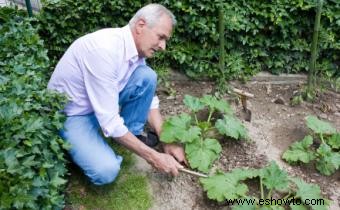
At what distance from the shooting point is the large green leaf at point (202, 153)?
317 cm

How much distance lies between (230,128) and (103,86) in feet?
3.93

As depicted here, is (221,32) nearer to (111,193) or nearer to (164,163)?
(164,163)

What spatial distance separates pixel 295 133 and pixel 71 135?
197 centimetres

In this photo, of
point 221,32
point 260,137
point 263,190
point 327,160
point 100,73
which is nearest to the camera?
point 100,73

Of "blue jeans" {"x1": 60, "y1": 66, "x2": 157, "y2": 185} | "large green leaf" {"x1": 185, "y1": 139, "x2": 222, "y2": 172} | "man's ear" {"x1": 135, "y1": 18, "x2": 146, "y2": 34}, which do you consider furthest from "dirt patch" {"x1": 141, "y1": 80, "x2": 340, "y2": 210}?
"man's ear" {"x1": 135, "y1": 18, "x2": 146, "y2": 34}

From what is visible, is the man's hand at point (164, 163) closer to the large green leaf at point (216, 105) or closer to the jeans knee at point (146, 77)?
the jeans knee at point (146, 77)

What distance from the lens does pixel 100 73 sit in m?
2.75

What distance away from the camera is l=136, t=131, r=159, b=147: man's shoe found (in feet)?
11.5

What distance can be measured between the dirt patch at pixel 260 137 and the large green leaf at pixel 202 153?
0.18 meters

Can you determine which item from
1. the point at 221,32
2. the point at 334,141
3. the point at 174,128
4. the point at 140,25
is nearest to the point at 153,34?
the point at 140,25

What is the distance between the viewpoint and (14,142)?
216 cm

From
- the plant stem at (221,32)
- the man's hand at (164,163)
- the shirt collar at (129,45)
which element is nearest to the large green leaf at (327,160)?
the man's hand at (164,163)

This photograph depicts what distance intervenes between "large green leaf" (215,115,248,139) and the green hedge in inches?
52.2

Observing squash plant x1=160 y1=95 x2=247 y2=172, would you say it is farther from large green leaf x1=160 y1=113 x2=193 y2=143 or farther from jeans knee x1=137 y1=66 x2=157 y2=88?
jeans knee x1=137 y1=66 x2=157 y2=88
